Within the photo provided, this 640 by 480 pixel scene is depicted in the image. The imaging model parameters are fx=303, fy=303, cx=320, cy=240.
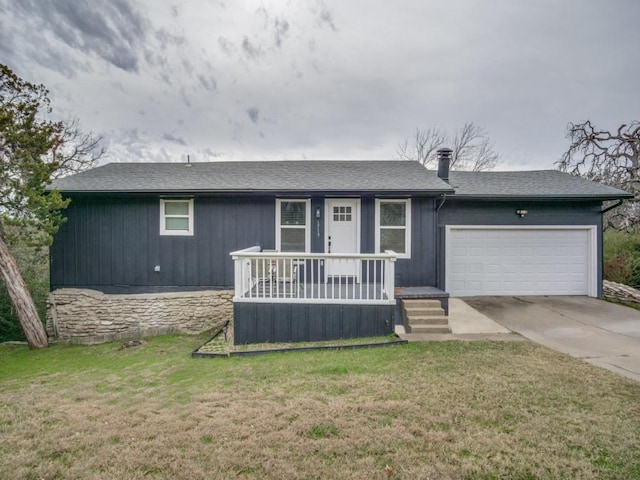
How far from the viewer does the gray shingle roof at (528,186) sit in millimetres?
7844

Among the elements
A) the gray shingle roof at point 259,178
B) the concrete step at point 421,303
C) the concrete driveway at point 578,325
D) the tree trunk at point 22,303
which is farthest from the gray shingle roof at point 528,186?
the tree trunk at point 22,303

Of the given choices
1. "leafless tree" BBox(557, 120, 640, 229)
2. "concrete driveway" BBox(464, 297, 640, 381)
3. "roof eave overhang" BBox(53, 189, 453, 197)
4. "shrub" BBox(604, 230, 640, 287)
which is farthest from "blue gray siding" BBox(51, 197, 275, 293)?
"leafless tree" BBox(557, 120, 640, 229)

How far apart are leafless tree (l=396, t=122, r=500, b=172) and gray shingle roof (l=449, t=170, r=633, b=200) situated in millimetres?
10120

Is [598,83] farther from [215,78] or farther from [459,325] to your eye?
[215,78]

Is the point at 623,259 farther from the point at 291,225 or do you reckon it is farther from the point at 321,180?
the point at 291,225

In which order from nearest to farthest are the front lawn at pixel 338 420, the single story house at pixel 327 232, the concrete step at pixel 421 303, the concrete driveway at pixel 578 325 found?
the front lawn at pixel 338 420
the concrete driveway at pixel 578 325
the concrete step at pixel 421 303
the single story house at pixel 327 232

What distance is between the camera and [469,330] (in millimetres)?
5516

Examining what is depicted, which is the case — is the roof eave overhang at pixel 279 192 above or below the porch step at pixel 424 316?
above

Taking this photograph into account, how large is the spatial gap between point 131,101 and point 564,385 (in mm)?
14915

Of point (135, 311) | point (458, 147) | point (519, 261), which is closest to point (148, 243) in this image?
point (135, 311)

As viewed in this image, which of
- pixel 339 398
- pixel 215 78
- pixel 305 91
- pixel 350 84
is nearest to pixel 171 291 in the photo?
pixel 339 398

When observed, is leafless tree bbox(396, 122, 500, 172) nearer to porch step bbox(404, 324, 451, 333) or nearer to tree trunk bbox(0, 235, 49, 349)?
porch step bbox(404, 324, 451, 333)

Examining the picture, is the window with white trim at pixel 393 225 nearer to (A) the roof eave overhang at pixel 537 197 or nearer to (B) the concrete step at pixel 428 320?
(A) the roof eave overhang at pixel 537 197

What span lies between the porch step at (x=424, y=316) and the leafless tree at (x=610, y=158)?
393 inches
